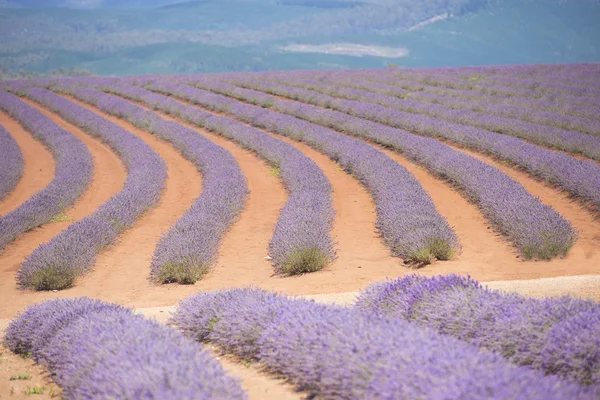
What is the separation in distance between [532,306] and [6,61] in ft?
491

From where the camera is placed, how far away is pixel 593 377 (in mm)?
3016

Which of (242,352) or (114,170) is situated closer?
(242,352)

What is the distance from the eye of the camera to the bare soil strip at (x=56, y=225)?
23.9ft

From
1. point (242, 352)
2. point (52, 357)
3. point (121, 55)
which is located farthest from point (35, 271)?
point (121, 55)

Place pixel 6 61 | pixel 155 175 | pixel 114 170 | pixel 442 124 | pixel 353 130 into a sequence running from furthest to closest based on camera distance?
pixel 6 61, pixel 353 130, pixel 442 124, pixel 114 170, pixel 155 175

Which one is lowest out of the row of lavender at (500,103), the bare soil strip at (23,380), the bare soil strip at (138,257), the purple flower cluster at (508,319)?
the bare soil strip at (138,257)

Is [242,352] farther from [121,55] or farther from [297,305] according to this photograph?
[121,55]

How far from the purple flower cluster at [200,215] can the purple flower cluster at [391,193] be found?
2371mm

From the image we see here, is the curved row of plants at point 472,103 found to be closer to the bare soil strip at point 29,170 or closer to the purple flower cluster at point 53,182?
the purple flower cluster at point 53,182

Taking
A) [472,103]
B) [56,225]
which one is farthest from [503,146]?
[56,225]

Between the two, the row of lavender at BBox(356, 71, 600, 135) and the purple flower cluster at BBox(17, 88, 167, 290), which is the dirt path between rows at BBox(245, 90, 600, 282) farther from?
the row of lavender at BBox(356, 71, 600, 135)

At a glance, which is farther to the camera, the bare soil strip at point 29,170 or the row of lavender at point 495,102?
the row of lavender at point 495,102

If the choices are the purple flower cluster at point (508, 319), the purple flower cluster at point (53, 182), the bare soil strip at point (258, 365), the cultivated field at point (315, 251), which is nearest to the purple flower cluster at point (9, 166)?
the cultivated field at point (315, 251)

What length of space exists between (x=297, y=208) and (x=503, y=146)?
20.1 ft
